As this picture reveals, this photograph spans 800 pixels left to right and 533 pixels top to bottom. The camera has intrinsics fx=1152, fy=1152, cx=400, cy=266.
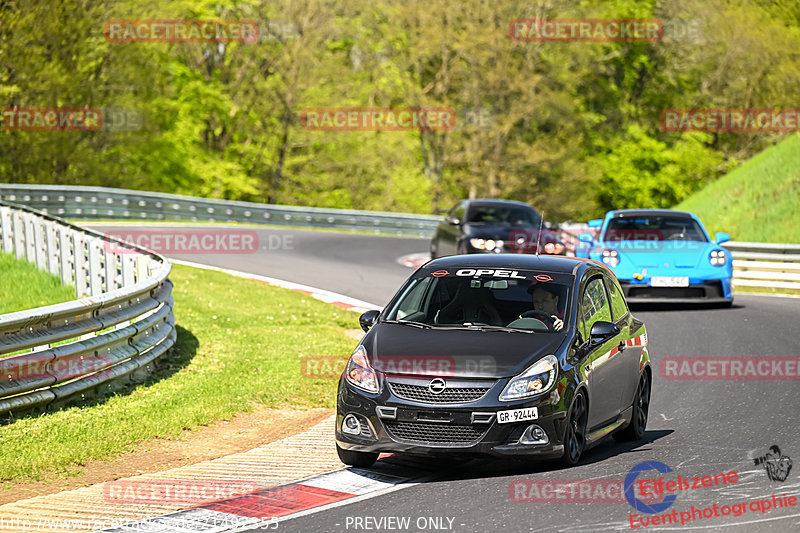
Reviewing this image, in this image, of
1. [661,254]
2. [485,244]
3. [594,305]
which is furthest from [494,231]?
[594,305]

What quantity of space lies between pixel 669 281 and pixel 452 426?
11.1 m

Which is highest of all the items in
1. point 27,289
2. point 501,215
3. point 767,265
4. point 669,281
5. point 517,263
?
point 517,263

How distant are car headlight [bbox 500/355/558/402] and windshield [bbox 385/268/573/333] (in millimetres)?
657

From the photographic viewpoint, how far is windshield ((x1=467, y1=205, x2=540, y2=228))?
898 inches

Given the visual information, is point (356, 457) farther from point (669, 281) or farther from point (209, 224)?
point (209, 224)

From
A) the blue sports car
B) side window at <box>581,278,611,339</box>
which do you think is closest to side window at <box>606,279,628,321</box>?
side window at <box>581,278,611,339</box>

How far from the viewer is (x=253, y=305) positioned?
56.4 ft

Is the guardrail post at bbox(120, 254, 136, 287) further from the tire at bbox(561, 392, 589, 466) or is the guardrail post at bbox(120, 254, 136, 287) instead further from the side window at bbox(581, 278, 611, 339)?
the tire at bbox(561, 392, 589, 466)

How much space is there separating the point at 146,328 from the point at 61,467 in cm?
340

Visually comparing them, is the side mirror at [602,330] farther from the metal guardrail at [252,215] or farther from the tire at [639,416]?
the metal guardrail at [252,215]

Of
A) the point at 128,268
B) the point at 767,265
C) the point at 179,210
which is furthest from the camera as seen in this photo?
the point at 179,210

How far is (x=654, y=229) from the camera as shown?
62.1 ft

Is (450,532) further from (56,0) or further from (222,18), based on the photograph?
(222,18)

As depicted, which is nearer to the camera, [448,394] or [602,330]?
[448,394]
